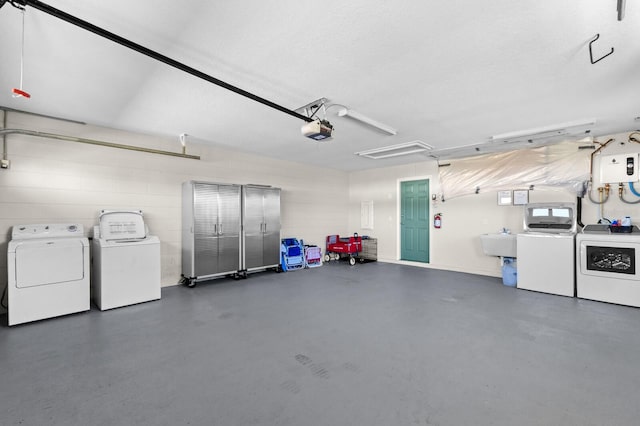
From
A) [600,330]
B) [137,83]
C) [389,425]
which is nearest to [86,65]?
[137,83]

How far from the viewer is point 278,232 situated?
6086mm

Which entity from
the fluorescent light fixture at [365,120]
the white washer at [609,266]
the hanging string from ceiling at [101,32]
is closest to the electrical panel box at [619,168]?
the white washer at [609,266]

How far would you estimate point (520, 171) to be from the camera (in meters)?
5.47

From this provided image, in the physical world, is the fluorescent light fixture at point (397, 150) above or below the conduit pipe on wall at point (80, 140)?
above

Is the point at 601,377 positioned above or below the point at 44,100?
below

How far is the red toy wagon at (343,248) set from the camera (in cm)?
707

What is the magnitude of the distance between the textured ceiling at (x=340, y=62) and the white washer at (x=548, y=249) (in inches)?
63.8

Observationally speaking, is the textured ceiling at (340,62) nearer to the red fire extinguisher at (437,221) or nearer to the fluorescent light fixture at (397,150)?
the fluorescent light fixture at (397,150)

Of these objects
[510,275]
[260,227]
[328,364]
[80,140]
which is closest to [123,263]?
[80,140]

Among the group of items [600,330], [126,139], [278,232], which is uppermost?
[126,139]

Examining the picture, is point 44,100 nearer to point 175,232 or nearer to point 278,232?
point 175,232

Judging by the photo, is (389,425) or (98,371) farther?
(98,371)

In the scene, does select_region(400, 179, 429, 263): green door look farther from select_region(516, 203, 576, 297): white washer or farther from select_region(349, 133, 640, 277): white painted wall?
select_region(516, 203, 576, 297): white washer

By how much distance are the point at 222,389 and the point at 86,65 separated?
302cm
